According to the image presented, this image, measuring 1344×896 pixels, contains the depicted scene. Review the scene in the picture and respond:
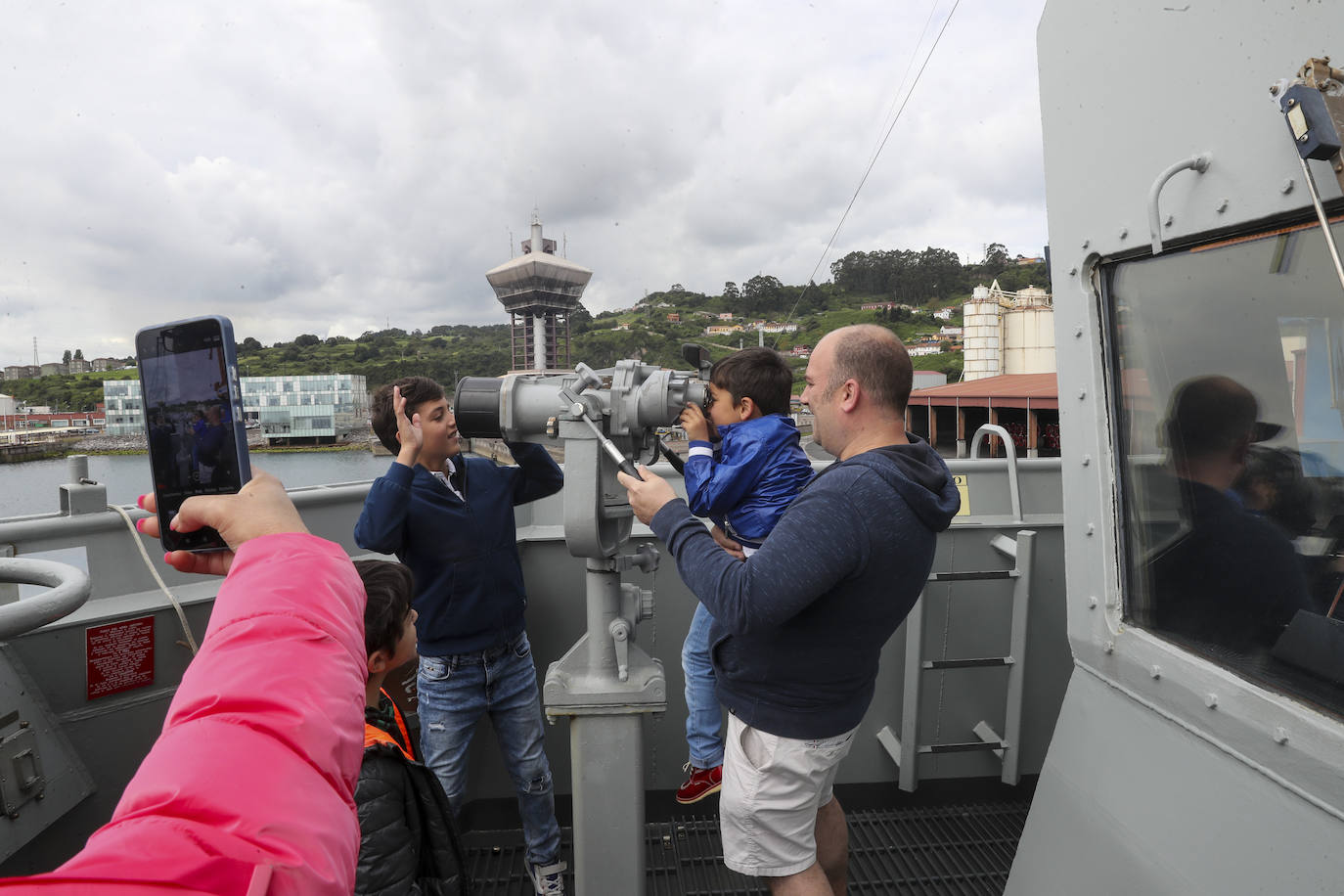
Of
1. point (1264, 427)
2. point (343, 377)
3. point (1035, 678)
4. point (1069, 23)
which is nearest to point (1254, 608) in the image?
point (1264, 427)

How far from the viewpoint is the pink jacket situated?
45 cm

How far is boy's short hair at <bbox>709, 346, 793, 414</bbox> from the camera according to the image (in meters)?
2.40

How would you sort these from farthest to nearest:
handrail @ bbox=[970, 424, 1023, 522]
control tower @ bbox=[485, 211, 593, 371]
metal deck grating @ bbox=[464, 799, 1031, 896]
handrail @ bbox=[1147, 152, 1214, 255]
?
control tower @ bbox=[485, 211, 593, 371]
handrail @ bbox=[970, 424, 1023, 522]
metal deck grating @ bbox=[464, 799, 1031, 896]
handrail @ bbox=[1147, 152, 1214, 255]

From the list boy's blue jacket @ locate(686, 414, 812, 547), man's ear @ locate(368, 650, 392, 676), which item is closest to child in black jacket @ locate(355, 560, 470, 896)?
man's ear @ locate(368, 650, 392, 676)

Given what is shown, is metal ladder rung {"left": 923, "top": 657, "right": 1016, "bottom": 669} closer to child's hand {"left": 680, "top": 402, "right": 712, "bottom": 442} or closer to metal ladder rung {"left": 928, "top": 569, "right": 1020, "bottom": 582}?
metal ladder rung {"left": 928, "top": 569, "right": 1020, "bottom": 582}

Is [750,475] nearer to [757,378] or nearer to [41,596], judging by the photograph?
[757,378]

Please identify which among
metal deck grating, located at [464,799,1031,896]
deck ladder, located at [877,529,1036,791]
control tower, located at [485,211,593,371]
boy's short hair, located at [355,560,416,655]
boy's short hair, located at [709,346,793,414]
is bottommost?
metal deck grating, located at [464,799,1031,896]

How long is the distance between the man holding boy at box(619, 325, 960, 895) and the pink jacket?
885 millimetres

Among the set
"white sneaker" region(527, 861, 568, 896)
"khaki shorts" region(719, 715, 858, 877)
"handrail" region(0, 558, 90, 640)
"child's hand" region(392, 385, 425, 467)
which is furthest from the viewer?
"white sneaker" region(527, 861, 568, 896)

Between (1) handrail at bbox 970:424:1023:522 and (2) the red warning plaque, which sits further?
(1) handrail at bbox 970:424:1023:522

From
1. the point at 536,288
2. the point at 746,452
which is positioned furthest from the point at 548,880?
the point at 536,288

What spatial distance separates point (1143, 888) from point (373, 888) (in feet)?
5.36

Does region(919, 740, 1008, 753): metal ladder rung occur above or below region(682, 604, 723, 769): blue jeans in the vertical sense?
below

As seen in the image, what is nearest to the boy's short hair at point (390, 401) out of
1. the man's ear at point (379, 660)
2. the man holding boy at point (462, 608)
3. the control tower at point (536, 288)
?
the man holding boy at point (462, 608)
